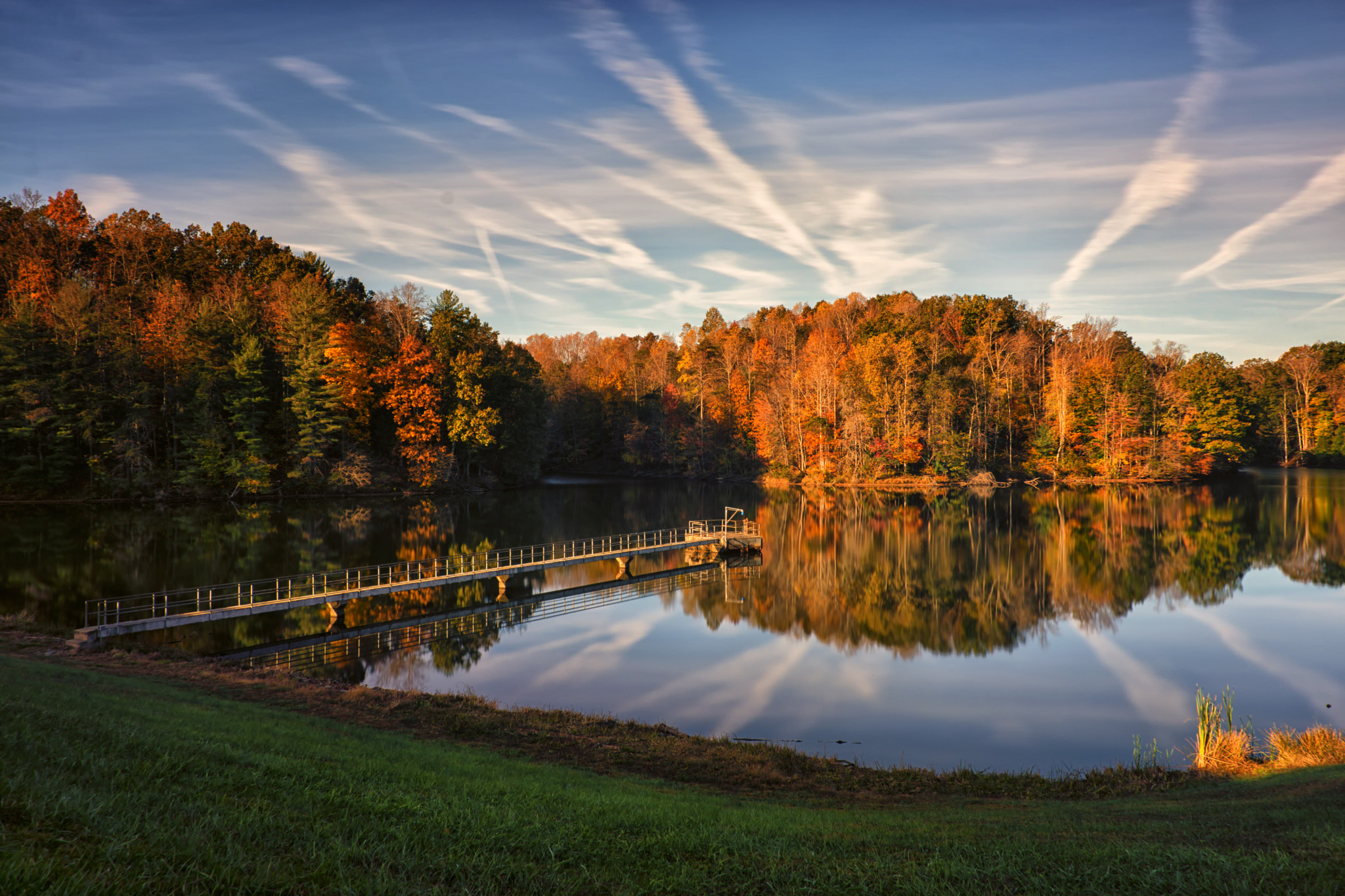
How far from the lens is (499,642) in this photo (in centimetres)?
2133

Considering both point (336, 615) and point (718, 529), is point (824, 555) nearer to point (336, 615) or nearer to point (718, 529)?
point (718, 529)

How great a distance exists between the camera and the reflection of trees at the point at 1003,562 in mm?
24562

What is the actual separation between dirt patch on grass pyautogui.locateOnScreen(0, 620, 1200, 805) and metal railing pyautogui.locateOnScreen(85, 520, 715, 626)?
13.5 ft

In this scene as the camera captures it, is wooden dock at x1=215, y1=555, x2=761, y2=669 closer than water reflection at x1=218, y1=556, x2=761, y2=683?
No

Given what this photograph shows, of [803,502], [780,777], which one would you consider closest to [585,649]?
[780,777]

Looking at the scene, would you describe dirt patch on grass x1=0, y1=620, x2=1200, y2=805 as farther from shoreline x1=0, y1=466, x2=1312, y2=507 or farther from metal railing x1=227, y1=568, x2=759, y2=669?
shoreline x1=0, y1=466, x2=1312, y2=507

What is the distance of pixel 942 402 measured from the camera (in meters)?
70.6

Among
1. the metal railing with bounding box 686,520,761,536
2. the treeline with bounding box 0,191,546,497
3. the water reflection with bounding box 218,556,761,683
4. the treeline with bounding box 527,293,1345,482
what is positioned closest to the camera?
the water reflection with bounding box 218,556,761,683

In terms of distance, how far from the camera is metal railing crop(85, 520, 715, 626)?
2008cm

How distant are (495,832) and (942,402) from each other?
71.0 metres

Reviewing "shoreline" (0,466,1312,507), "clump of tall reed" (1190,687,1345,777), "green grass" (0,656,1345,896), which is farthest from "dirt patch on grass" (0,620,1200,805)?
"shoreline" (0,466,1312,507)

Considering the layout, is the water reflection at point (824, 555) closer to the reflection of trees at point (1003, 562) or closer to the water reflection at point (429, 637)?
the reflection of trees at point (1003, 562)

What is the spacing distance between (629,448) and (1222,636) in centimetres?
7383

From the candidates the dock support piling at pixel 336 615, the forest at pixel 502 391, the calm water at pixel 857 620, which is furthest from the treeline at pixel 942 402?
the dock support piling at pixel 336 615
